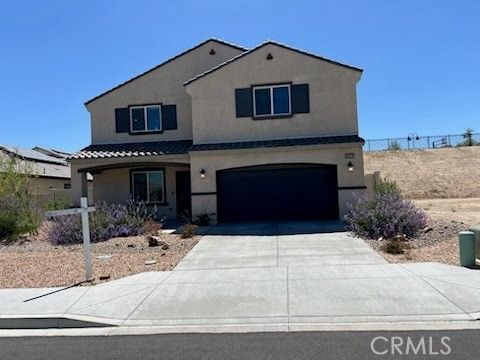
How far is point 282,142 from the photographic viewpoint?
65.9 ft

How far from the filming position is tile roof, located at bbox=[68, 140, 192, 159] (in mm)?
22109

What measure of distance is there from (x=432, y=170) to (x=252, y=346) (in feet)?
150

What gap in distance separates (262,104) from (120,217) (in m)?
7.56

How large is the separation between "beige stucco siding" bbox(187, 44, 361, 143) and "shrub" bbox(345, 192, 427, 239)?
5.36 metres

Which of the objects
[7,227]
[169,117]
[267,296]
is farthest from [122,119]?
[267,296]

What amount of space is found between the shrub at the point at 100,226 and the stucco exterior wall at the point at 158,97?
22.2 ft

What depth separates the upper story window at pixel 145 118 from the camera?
24.2m

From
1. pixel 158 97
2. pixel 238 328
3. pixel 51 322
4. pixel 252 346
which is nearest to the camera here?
pixel 252 346

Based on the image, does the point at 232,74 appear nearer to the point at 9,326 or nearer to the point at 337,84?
the point at 337,84

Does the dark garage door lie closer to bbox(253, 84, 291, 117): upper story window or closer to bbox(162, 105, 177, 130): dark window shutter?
bbox(253, 84, 291, 117): upper story window

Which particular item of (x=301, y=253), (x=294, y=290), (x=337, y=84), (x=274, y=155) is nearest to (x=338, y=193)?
(x=274, y=155)

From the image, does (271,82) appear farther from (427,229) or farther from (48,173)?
(48,173)

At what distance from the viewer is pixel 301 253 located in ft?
41.6

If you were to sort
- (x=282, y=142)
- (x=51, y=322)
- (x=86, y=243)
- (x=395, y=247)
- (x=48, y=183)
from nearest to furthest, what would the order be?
(x=51, y=322) → (x=86, y=243) → (x=395, y=247) → (x=282, y=142) → (x=48, y=183)
